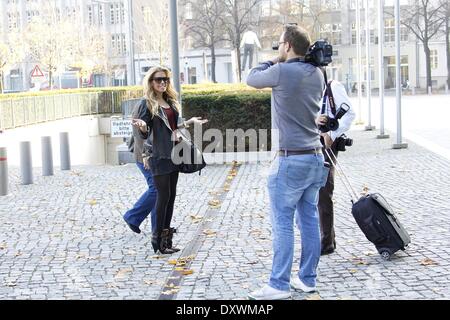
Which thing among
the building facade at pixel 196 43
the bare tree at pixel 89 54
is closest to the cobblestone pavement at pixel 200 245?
the building facade at pixel 196 43

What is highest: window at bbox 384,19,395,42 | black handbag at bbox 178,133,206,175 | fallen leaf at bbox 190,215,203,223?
window at bbox 384,19,395,42

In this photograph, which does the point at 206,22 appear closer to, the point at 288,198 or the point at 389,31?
the point at 389,31

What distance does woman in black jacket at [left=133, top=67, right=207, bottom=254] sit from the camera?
774 centimetres

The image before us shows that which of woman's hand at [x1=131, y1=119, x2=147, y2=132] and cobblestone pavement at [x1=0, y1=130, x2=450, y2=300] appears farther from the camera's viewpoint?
woman's hand at [x1=131, y1=119, x2=147, y2=132]

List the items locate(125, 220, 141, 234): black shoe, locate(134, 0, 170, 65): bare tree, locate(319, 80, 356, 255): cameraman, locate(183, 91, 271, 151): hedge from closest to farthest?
locate(319, 80, 356, 255): cameraman → locate(125, 220, 141, 234): black shoe → locate(183, 91, 271, 151): hedge → locate(134, 0, 170, 65): bare tree

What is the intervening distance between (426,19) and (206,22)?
21.4 metres

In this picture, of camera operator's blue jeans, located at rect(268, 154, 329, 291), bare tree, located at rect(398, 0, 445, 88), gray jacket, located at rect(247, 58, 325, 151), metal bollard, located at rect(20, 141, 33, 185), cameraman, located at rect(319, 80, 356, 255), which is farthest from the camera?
bare tree, located at rect(398, 0, 445, 88)

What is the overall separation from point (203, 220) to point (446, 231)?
2956 millimetres

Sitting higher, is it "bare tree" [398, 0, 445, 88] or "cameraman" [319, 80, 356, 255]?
"bare tree" [398, 0, 445, 88]

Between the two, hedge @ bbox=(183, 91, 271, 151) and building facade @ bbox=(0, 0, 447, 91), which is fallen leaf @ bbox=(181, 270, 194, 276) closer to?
hedge @ bbox=(183, 91, 271, 151)

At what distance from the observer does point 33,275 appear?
23.3ft

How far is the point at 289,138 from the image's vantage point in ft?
18.8

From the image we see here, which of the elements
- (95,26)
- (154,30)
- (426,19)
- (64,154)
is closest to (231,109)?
(64,154)

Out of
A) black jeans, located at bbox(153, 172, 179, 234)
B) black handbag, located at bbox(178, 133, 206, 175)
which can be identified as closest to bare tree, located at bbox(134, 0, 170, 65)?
black handbag, located at bbox(178, 133, 206, 175)
